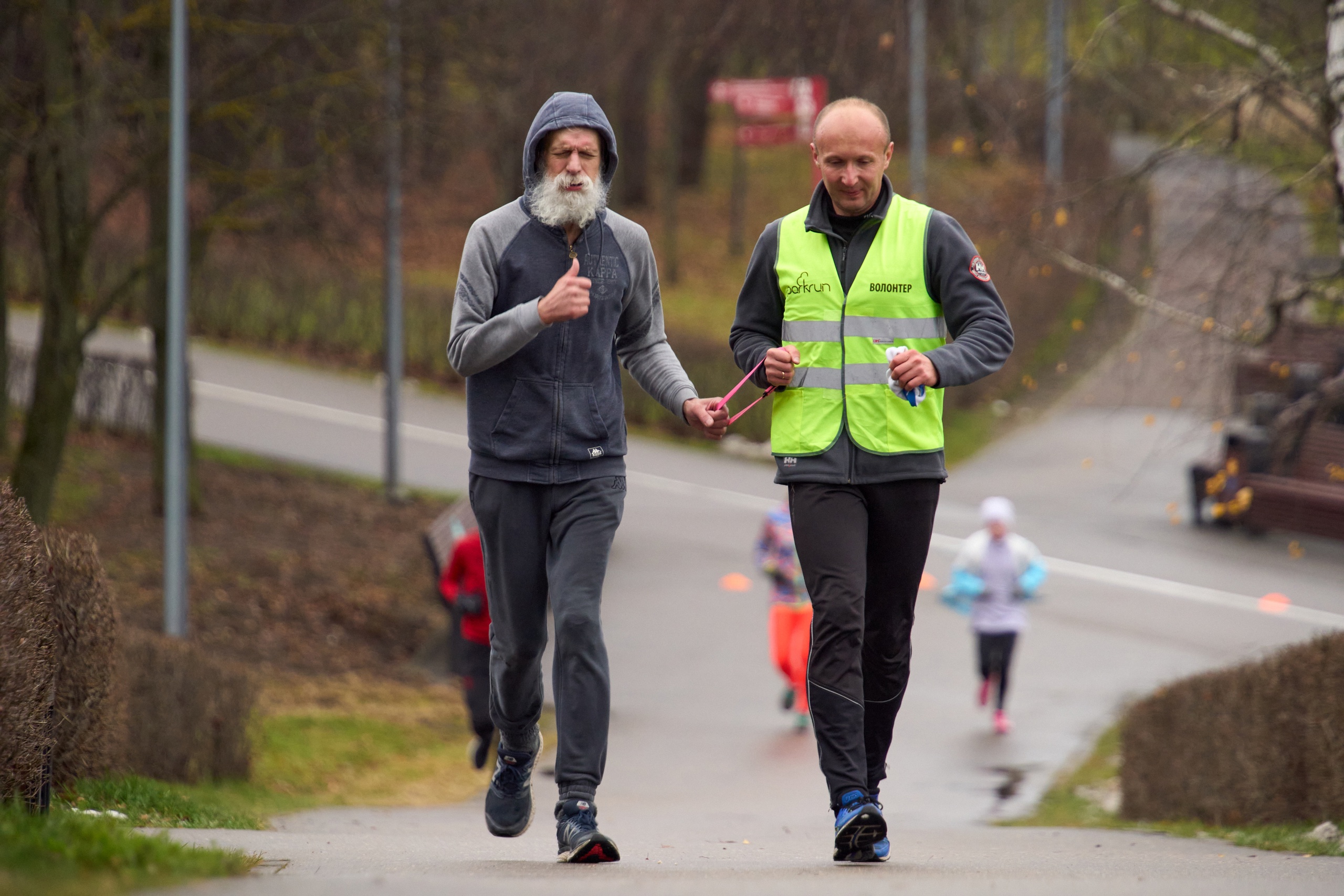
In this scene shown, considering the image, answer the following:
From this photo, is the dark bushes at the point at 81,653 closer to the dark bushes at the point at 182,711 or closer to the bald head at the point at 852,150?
the dark bushes at the point at 182,711

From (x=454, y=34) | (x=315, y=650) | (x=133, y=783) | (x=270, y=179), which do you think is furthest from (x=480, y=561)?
(x=454, y=34)

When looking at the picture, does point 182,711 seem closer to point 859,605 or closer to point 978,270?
point 859,605

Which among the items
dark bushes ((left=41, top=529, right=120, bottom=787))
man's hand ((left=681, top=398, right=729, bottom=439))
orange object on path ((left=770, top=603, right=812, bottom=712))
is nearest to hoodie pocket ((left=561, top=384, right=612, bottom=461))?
man's hand ((left=681, top=398, right=729, bottom=439))

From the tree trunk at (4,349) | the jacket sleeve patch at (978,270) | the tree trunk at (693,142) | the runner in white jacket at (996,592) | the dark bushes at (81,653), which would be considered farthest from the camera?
the tree trunk at (693,142)

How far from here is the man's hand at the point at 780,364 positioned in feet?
15.4

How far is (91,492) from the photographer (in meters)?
17.4

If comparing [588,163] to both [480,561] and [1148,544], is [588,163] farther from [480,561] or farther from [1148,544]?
[1148,544]

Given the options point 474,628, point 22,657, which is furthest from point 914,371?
point 474,628

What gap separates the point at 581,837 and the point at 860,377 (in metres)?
1.53

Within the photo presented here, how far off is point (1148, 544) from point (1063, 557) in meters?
1.25

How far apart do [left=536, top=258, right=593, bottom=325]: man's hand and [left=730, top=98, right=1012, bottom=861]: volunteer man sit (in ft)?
1.96

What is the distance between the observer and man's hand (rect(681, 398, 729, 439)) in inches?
188

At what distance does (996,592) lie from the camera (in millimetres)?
11867

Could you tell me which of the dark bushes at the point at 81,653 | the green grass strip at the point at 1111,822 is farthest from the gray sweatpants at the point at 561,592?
the green grass strip at the point at 1111,822
